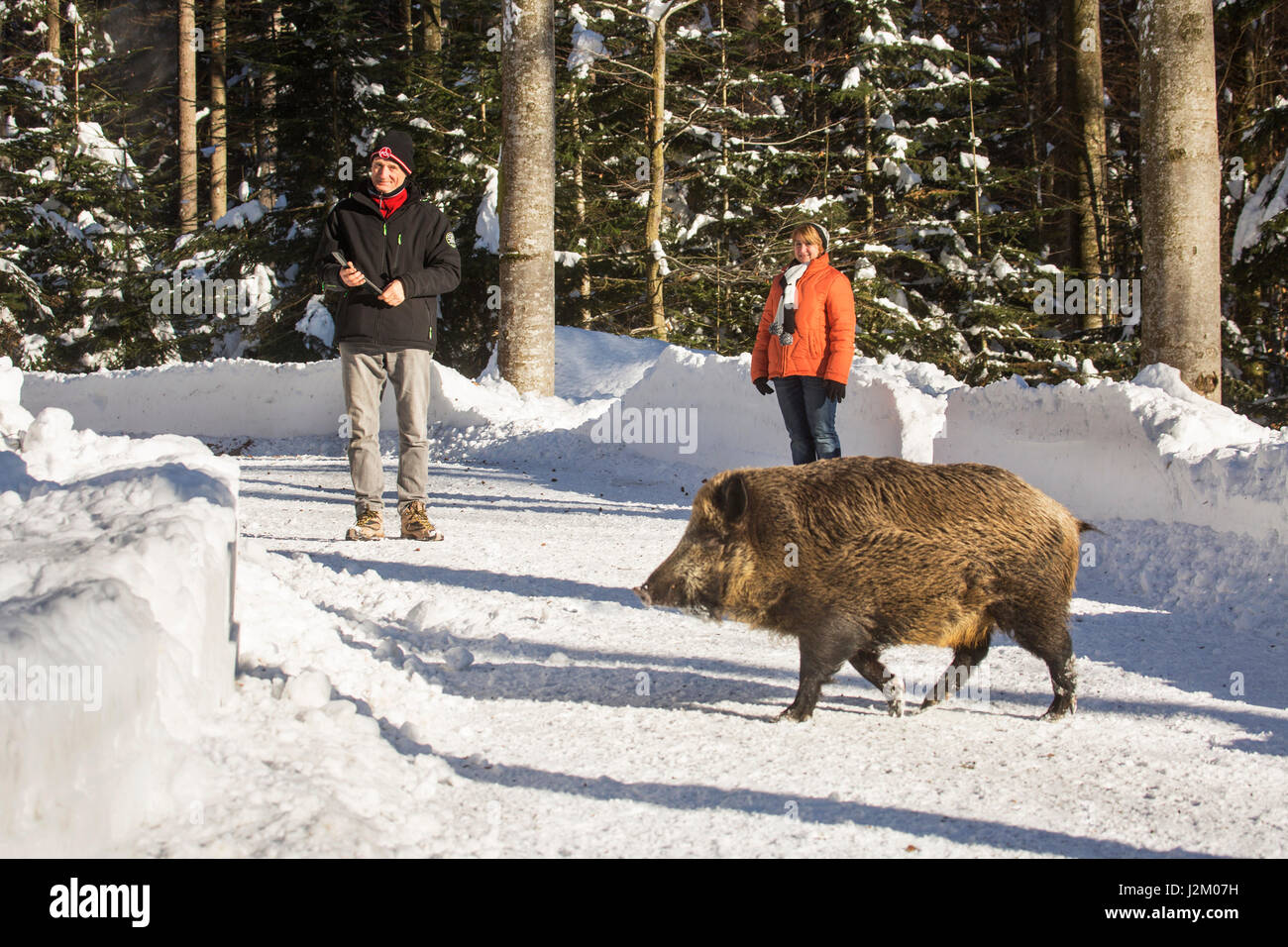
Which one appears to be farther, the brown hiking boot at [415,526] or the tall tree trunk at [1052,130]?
the tall tree trunk at [1052,130]

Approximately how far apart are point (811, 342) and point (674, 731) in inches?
151

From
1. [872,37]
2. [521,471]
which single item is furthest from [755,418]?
[872,37]

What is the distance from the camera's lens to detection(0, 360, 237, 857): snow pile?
2561 mm

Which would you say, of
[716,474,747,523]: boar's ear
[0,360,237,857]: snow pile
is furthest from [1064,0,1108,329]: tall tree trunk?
[0,360,237,857]: snow pile

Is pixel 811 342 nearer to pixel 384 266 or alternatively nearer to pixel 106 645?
pixel 384 266

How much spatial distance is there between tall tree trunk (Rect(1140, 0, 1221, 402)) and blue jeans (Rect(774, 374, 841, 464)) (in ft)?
14.0

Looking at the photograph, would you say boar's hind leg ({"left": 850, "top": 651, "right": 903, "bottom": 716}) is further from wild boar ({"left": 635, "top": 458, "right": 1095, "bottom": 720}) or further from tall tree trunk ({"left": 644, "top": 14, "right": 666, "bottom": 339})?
tall tree trunk ({"left": 644, "top": 14, "right": 666, "bottom": 339})

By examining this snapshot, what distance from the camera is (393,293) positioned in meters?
7.22

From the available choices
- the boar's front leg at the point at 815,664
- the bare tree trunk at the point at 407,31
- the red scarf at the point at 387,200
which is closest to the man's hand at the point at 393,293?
the red scarf at the point at 387,200

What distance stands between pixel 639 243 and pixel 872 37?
21.3ft

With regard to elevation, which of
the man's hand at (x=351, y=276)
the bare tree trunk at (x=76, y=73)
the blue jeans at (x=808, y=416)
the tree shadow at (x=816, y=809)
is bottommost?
the tree shadow at (x=816, y=809)

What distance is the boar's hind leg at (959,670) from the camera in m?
4.71

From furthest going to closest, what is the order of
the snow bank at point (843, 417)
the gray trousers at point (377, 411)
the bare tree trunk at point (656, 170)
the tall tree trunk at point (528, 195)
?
the bare tree trunk at point (656, 170) → the tall tree trunk at point (528, 195) → the snow bank at point (843, 417) → the gray trousers at point (377, 411)

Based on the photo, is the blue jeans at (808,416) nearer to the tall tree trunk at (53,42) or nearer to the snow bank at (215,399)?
the snow bank at (215,399)
